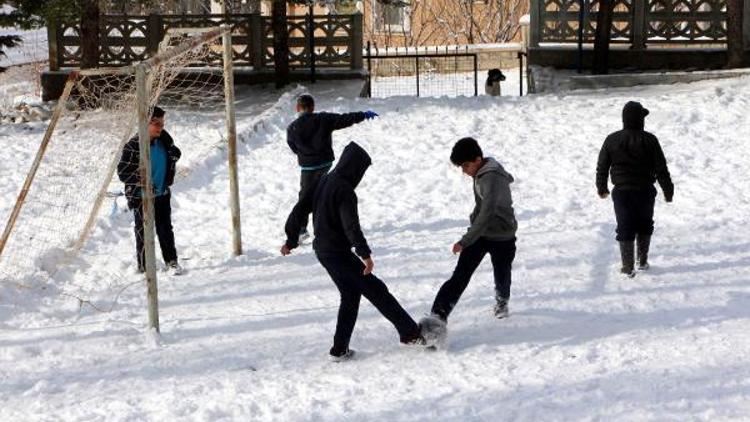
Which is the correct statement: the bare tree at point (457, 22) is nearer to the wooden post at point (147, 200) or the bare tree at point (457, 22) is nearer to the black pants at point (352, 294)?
the wooden post at point (147, 200)

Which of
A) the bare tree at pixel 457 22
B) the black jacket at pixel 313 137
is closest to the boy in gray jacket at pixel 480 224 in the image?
the black jacket at pixel 313 137

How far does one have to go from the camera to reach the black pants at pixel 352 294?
7.23 m

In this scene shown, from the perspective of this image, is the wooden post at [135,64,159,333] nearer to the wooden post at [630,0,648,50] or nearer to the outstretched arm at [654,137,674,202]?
the outstretched arm at [654,137,674,202]

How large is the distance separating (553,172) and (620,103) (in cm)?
439

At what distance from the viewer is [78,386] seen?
7219 millimetres

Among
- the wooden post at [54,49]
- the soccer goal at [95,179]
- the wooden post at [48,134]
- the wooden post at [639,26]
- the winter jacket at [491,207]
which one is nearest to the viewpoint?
the winter jacket at [491,207]

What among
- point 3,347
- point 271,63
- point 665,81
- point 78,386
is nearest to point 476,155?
point 78,386

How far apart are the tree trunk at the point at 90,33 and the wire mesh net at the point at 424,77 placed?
645 centimetres

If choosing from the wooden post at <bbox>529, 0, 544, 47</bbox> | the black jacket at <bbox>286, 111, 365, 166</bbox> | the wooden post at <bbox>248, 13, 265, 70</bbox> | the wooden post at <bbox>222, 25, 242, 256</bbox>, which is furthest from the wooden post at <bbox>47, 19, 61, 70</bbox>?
the black jacket at <bbox>286, 111, 365, 166</bbox>

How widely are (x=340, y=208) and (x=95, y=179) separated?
22.2 feet

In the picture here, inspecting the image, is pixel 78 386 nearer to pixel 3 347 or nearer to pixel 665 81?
pixel 3 347

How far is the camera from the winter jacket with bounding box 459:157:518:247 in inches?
300

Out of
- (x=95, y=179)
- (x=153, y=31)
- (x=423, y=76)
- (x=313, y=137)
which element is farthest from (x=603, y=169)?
(x=423, y=76)

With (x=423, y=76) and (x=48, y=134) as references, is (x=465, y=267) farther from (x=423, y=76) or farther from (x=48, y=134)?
(x=423, y=76)
